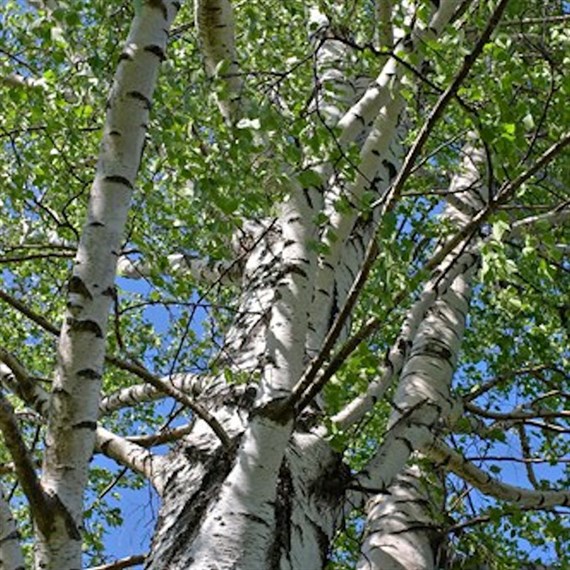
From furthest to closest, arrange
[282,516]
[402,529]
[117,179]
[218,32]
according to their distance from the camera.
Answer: [402,529] < [218,32] < [282,516] < [117,179]

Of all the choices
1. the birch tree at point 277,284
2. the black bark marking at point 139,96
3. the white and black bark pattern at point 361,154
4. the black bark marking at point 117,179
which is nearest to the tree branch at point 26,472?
the birch tree at point 277,284

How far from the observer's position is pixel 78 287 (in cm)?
279

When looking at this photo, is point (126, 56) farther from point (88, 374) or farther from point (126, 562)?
point (126, 562)

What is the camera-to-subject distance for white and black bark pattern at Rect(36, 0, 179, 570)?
2576 mm

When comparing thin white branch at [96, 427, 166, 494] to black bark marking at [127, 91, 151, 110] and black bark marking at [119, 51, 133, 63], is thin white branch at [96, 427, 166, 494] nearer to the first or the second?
black bark marking at [127, 91, 151, 110]

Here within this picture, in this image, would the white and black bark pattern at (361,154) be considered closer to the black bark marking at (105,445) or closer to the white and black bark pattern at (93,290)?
the black bark marking at (105,445)

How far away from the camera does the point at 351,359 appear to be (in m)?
3.69

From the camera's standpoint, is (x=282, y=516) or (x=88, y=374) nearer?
(x=88, y=374)

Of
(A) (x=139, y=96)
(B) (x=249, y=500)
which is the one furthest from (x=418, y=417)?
(A) (x=139, y=96)

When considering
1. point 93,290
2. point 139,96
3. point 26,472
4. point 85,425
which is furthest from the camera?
point 139,96

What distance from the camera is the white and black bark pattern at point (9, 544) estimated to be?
8.08 feet

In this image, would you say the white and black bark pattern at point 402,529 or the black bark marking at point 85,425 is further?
the white and black bark pattern at point 402,529

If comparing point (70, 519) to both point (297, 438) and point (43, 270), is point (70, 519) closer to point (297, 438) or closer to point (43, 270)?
point (297, 438)

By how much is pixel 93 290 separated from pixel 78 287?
47 mm
